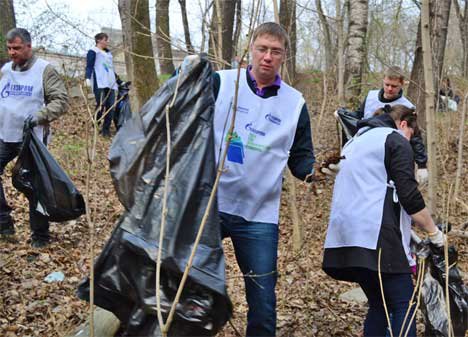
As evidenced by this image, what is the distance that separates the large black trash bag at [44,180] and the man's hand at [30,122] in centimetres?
3

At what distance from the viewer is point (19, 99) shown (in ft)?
15.6

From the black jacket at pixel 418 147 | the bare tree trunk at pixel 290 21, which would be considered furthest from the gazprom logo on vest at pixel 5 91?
the black jacket at pixel 418 147

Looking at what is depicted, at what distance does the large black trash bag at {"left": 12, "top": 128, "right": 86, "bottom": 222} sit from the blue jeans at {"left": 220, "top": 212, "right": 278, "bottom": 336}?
2154mm

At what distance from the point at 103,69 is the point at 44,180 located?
5527mm

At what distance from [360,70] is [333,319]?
3.85m

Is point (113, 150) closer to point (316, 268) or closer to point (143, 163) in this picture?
point (143, 163)

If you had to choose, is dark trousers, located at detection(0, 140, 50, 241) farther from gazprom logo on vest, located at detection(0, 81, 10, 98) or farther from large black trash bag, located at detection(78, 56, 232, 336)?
large black trash bag, located at detection(78, 56, 232, 336)

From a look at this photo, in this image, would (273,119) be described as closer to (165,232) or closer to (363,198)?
(363,198)

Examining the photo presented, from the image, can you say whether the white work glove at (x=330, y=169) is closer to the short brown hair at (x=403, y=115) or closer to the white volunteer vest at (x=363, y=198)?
the white volunteer vest at (x=363, y=198)

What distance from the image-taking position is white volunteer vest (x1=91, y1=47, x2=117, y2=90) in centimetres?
967

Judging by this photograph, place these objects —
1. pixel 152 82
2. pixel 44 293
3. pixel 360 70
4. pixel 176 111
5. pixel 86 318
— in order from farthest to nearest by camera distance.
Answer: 1. pixel 152 82
2. pixel 360 70
3. pixel 44 293
4. pixel 86 318
5. pixel 176 111

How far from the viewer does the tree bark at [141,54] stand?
26.3ft

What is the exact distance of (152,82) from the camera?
911 cm

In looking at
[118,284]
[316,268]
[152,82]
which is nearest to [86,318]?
[118,284]
